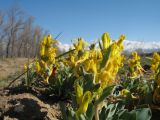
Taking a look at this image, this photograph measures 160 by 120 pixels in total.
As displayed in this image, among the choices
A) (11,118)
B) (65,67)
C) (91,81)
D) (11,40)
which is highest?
(11,40)

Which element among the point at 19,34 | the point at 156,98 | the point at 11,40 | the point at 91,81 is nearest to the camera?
the point at 91,81

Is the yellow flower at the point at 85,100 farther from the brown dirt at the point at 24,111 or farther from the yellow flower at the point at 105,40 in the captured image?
the brown dirt at the point at 24,111

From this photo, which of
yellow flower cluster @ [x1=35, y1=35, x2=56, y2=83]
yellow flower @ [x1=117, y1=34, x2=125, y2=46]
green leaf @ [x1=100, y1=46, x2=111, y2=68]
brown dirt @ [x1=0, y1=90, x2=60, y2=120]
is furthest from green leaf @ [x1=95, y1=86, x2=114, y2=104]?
yellow flower cluster @ [x1=35, y1=35, x2=56, y2=83]

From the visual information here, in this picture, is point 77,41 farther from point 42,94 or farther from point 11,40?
point 11,40

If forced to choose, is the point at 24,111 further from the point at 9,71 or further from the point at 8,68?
the point at 8,68

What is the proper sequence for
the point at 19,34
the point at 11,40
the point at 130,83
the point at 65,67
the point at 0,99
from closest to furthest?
the point at 0,99 < the point at 130,83 < the point at 65,67 < the point at 11,40 < the point at 19,34

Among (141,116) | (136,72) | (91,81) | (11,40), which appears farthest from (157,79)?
(11,40)

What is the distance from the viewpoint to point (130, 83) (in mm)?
6000

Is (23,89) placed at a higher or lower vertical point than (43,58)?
lower

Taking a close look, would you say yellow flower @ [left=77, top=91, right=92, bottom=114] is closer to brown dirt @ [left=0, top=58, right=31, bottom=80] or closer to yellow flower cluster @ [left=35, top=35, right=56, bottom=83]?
yellow flower cluster @ [left=35, top=35, right=56, bottom=83]

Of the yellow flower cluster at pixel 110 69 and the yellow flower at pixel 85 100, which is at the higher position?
the yellow flower cluster at pixel 110 69

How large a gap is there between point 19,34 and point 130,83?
2919 inches

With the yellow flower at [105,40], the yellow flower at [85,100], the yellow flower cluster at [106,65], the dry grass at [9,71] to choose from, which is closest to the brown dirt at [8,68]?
the dry grass at [9,71]

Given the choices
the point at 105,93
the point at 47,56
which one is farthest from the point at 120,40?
the point at 47,56
